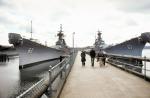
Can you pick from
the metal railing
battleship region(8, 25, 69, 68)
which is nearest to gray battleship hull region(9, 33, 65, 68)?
battleship region(8, 25, 69, 68)

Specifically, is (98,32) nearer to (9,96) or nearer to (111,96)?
(9,96)

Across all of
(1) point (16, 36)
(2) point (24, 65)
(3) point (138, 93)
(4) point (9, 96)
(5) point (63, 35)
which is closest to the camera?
(3) point (138, 93)

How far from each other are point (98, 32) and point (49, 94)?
3878 inches

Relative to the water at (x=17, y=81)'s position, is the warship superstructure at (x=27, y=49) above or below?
above

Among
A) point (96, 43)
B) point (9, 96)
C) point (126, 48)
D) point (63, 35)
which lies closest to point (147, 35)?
point (126, 48)

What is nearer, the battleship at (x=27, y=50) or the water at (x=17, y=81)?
the water at (x=17, y=81)

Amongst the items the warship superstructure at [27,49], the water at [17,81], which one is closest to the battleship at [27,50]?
the warship superstructure at [27,49]

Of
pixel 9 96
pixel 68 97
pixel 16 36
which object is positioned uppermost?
pixel 16 36

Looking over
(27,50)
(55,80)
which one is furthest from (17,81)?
(55,80)

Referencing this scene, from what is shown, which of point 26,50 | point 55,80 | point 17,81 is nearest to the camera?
point 55,80

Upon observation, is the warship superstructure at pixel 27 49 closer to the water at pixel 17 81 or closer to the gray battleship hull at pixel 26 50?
the gray battleship hull at pixel 26 50

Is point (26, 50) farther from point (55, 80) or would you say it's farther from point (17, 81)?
point (55, 80)

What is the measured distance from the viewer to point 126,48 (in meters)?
49.1

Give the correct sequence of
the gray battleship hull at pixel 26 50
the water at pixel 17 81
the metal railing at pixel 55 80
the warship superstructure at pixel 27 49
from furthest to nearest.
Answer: the gray battleship hull at pixel 26 50 → the warship superstructure at pixel 27 49 → the water at pixel 17 81 → the metal railing at pixel 55 80
